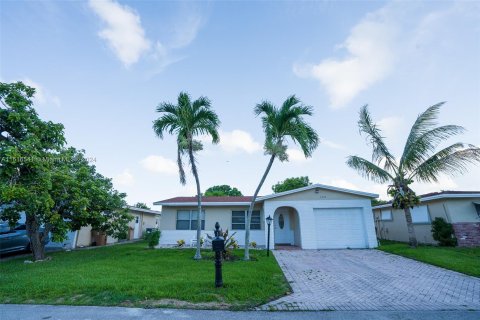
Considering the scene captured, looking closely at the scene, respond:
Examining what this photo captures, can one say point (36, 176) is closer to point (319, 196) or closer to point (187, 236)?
point (187, 236)

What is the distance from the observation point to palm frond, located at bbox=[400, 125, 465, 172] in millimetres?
12094

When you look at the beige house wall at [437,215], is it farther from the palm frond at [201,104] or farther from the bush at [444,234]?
the palm frond at [201,104]

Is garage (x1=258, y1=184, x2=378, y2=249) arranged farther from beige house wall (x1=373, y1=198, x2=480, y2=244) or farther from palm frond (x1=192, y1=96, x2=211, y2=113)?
palm frond (x1=192, y1=96, x2=211, y2=113)

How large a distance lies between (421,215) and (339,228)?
656 centimetres

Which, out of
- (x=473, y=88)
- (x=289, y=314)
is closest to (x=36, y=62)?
(x=289, y=314)

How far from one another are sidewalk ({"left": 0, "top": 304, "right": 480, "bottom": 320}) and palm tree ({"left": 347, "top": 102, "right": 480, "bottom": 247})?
407 inches

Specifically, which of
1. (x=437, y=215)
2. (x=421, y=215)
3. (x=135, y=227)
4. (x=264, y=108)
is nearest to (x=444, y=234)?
(x=437, y=215)

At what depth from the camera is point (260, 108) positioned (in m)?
10.6

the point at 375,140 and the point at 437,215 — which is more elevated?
the point at 375,140

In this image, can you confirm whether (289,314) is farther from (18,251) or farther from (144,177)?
(18,251)

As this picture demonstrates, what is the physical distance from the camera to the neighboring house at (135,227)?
16672 millimetres

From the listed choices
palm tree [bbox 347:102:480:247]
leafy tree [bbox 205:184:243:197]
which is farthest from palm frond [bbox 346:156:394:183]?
leafy tree [bbox 205:184:243:197]

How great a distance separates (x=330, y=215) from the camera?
1420 cm

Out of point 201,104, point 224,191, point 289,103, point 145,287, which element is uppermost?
point 224,191
